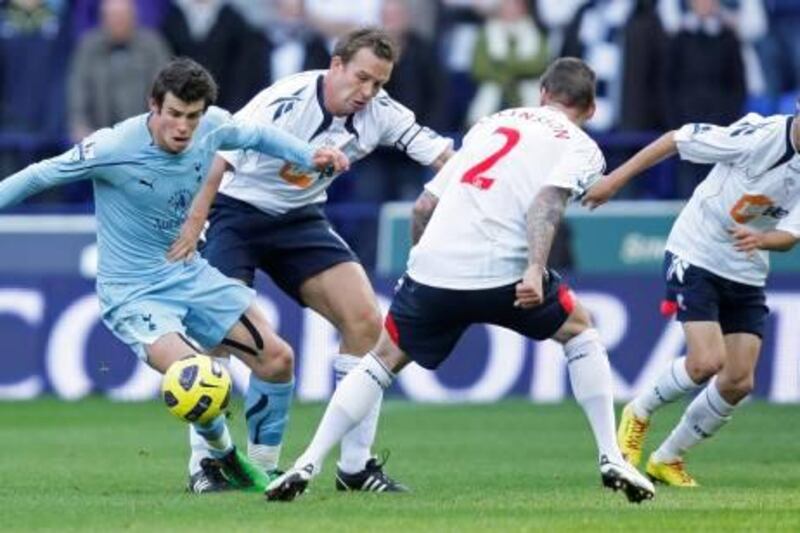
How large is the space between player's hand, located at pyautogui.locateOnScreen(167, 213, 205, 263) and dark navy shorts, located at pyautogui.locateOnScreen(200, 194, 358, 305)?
802 mm

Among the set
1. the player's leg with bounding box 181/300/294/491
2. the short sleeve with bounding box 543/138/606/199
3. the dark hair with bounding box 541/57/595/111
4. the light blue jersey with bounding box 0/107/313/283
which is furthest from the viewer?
the player's leg with bounding box 181/300/294/491

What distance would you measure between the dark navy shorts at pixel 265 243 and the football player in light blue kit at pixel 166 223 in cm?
63

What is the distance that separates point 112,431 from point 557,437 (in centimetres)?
324

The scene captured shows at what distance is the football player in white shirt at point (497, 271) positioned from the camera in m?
11.2

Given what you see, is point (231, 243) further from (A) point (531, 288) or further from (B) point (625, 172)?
(A) point (531, 288)

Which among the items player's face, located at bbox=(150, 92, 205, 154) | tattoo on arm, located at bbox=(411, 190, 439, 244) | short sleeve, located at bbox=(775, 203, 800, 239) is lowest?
short sleeve, located at bbox=(775, 203, 800, 239)

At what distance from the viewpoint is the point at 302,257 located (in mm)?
13070

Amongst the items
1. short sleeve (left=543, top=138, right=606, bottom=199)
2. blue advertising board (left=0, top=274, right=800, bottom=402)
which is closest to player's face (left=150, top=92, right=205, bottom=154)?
short sleeve (left=543, top=138, right=606, bottom=199)

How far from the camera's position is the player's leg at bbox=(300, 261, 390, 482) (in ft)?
41.8

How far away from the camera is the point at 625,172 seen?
1252cm

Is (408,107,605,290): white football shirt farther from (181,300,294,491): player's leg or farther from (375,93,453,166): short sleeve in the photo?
(375,93,453,166): short sleeve

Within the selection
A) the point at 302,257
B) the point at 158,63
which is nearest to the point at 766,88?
the point at 158,63

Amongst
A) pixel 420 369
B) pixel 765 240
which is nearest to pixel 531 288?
pixel 765 240

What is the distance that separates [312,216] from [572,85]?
223 centimetres
